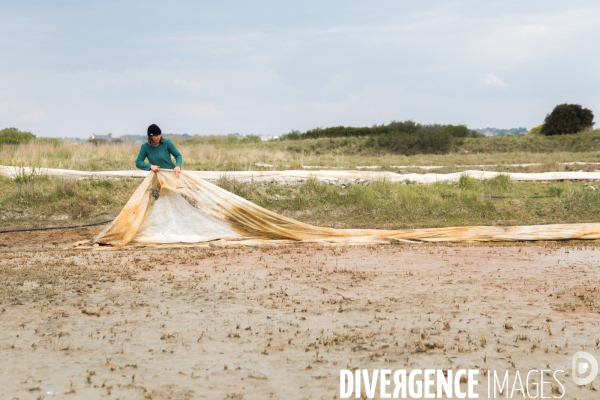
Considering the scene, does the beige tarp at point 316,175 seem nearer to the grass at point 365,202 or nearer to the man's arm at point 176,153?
the grass at point 365,202

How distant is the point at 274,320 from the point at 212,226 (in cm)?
417

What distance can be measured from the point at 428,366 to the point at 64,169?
39.2ft

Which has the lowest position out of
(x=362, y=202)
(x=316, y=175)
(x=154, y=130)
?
(x=362, y=202)

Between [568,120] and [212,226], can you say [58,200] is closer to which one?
[212,226]

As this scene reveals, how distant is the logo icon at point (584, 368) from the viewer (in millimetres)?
3961

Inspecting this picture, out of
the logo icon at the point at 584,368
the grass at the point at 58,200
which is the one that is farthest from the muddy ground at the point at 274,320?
the grass at the point at 58,200

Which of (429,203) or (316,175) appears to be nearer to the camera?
(429,203)

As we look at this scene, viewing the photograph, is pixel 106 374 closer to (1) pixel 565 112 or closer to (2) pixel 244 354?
(2) pixel 244 354

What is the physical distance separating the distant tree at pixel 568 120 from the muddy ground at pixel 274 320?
2711cm

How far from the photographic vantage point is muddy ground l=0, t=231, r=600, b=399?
404 centimetres

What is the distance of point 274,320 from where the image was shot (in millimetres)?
5180

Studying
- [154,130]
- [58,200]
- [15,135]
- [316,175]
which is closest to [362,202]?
[316,175]

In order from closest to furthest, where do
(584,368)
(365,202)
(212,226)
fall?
(584,368) < (212,226) < (365,202)

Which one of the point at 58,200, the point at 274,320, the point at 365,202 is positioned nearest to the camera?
the point at 274,320
